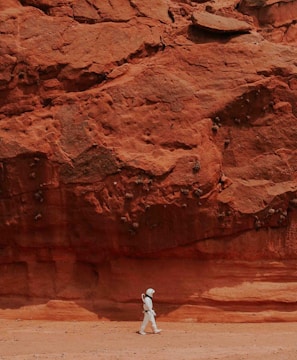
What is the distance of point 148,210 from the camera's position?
11328 mm

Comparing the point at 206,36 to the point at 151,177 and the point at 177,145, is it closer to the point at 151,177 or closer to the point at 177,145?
the point at 177,145

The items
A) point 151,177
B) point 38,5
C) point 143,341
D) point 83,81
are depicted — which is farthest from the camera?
point 38,5

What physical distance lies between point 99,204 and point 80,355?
2952 mm

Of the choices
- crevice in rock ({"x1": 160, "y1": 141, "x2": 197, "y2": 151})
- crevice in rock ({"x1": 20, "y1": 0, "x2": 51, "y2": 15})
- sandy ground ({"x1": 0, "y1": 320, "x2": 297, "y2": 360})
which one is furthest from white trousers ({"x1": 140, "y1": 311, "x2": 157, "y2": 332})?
crevice in rock ({"x1": 20, "y1": 0, "x2": 51, "y2": 15})

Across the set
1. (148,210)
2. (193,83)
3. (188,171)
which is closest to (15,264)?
(148,210)

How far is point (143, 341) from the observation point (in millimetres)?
9914

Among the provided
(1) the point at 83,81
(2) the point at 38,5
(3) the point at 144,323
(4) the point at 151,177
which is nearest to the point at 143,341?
(3) the point at 144,323

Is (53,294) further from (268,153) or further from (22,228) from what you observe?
(268,153)

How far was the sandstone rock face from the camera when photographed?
11320 millimetres

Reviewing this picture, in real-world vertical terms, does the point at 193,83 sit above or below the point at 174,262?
above

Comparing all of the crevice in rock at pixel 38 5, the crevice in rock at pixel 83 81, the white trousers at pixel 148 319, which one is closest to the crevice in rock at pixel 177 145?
the crevice in rock at pixel 83 81

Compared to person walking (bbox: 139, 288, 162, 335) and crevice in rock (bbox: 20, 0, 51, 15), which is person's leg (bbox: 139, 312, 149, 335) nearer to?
person walking (bbox: 139, 288, 162, 335)

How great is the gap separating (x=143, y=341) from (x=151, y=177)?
2.61 meters

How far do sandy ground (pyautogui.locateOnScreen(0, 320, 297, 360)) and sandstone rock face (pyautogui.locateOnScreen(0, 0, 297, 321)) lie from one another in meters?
0.41
